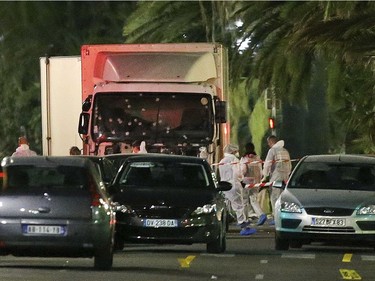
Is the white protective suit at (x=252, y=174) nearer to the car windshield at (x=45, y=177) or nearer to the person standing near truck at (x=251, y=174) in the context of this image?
the person standing near truck at (x=251, y=174)

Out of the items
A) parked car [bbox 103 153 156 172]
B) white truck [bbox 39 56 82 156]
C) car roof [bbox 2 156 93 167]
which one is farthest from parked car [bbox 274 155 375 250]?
white truck [bbox 39 56 82 156]

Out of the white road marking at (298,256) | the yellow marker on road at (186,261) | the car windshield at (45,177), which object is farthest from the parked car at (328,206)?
the car windshield at (45,177)

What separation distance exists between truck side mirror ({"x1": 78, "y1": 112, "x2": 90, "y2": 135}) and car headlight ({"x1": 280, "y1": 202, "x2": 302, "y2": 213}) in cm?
667

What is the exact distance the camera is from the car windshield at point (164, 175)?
22516mm

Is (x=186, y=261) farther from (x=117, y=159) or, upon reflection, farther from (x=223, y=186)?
(x=117, y=159)

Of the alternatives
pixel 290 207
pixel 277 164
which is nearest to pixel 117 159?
pixel 290 207

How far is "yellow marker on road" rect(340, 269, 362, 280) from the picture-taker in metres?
18.4

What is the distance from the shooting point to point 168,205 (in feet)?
70.5

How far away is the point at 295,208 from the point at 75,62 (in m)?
8.82

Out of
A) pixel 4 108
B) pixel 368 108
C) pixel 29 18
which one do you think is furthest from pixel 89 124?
pixel 4 108

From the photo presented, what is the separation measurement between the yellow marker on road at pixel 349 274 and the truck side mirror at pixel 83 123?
33.3 feet

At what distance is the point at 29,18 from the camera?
5144cm

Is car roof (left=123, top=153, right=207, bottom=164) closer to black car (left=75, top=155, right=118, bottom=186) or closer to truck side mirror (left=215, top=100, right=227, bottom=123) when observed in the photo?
black car (left=75, top=155, right=118, bottom=186)

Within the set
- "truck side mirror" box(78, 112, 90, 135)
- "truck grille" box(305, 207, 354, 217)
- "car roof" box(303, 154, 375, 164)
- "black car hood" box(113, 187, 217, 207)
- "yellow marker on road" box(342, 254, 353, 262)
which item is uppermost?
"truck side mirror" box(78, 112, 90, 135)
